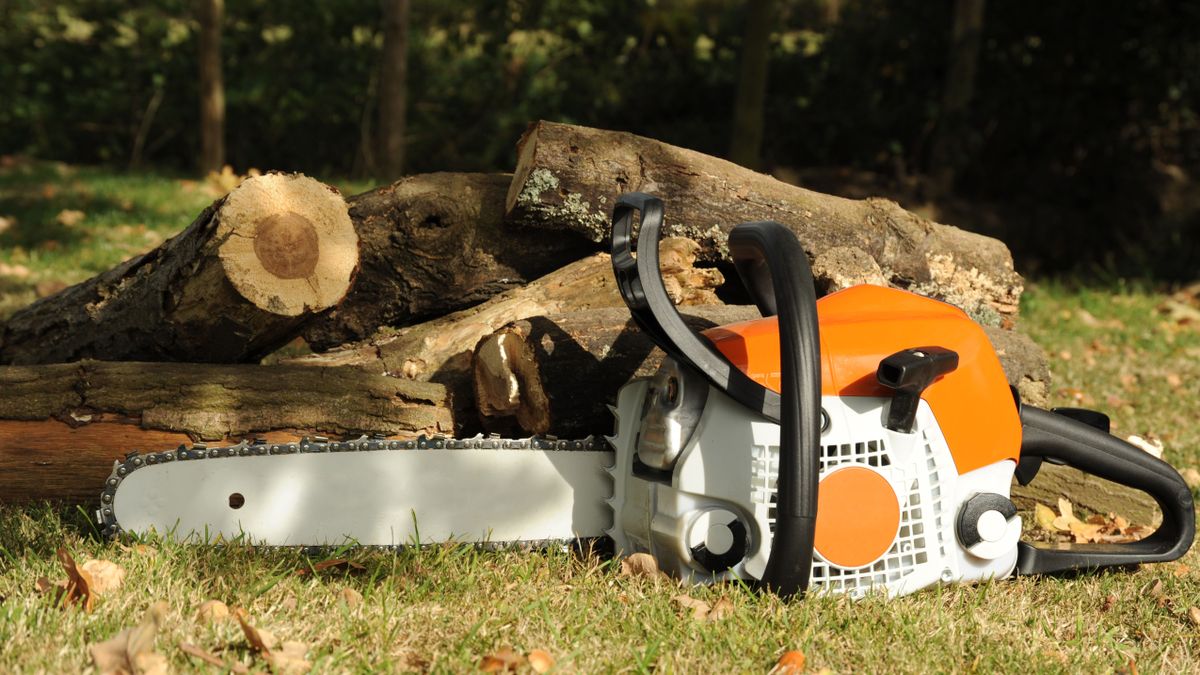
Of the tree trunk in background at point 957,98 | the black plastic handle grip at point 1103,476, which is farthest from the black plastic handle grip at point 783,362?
the tree trunk in background at point 957,98

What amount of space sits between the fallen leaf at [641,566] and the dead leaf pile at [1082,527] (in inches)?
53.1

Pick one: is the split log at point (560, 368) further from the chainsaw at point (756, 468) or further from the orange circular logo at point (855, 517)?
the orange circular logo at point (855, 517)

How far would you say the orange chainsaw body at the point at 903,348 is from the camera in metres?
2.37

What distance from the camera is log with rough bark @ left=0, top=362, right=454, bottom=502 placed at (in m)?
2.83

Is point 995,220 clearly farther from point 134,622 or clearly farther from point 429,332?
point 134,622

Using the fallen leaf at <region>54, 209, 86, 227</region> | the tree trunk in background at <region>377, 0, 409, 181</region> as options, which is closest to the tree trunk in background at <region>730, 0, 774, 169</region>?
the tree trunk in background at <region>377, 0, 409, 181</region>

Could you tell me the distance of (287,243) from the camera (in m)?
3.04

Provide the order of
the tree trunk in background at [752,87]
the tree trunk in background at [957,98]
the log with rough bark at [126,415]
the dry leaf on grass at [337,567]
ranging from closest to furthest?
1. the dry leaf on grass at [337,567]
2. the log with rough bark at [126,415]
3. the tree trunk in background at [957,98]
4. the tree trunk in background at [752,87]

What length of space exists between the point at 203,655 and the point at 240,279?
1327mm

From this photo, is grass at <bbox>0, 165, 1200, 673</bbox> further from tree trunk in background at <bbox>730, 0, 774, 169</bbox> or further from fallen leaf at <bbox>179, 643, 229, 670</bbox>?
tree trunk in background at <bbox>730, 0, 774, 169</bbox>

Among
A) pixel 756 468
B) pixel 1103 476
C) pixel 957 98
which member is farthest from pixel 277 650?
pixel 957 98

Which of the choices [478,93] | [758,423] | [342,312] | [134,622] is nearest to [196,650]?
[134,622]

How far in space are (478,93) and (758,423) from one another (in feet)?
30.4

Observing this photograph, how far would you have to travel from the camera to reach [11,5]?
10852 mm
